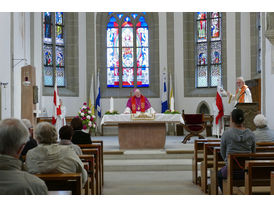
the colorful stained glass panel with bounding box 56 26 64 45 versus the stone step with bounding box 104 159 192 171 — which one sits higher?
the colorful stained glass panel with bounding box 56 26 64 45

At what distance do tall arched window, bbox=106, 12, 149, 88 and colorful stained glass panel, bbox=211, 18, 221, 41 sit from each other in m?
2.57

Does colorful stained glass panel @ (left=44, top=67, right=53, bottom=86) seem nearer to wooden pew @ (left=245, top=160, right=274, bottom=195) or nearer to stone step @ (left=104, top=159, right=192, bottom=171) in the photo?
stone step @ (left=104, top=159, right=192, bottom=171)

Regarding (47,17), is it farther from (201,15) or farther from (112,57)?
(201,15)

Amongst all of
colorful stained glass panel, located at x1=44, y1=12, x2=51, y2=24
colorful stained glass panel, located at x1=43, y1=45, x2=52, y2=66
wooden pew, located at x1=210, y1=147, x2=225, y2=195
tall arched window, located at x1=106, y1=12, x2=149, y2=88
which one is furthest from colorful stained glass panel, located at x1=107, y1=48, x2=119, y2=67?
wooden pew, located at x1=210, y1=147, x2=225, y2=195

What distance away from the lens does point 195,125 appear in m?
12.0

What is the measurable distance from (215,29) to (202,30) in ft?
1.76

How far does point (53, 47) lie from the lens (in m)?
16.4

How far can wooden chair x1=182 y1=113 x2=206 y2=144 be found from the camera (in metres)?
12.0

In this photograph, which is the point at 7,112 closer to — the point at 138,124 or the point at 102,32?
the point at 138,124

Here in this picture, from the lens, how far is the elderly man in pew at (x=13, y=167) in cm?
239

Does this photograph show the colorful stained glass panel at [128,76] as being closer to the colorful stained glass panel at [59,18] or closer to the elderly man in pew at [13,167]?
the colorful stained glass panel at [59,18]

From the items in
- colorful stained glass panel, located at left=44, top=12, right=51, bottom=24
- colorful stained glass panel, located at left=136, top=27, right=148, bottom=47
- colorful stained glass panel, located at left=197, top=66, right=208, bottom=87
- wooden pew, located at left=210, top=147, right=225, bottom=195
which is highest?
colorful stained glass panel, located at left=44, top=12, right=51, bottom=24

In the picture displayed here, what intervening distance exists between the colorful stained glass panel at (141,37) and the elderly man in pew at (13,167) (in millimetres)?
15063

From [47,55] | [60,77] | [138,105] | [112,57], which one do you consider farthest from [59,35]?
[138,105]
